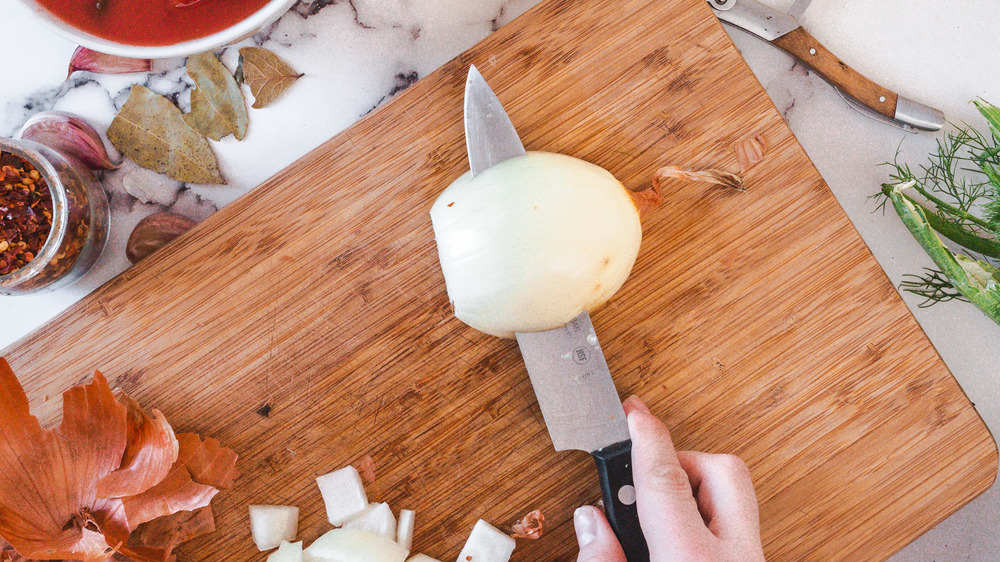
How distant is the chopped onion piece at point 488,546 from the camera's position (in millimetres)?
901

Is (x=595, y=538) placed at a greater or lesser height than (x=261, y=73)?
lesser

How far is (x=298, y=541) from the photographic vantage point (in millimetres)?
936

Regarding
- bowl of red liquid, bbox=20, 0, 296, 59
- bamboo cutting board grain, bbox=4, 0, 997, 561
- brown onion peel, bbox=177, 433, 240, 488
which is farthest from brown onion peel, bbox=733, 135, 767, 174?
brown onion peel, bbox=177, 433, 240, 488

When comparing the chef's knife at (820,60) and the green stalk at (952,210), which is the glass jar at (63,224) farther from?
the green stalk at (952,210)

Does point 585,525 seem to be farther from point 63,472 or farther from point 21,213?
point 21,213

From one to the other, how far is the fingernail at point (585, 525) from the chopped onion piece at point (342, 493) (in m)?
0.32

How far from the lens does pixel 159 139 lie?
1008mm

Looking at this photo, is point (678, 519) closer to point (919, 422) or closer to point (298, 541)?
point (919, 422)

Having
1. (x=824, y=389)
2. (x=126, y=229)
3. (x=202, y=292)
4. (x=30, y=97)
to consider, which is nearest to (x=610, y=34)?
(x=824, y=389)

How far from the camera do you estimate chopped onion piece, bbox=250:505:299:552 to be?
92 centimetres

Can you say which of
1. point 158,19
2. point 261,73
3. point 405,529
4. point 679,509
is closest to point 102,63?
point 261,73

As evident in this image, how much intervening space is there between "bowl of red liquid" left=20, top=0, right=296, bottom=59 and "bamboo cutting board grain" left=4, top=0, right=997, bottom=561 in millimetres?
266

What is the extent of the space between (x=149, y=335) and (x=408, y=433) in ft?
1.40

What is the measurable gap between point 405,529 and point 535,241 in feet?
1.60
